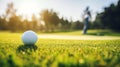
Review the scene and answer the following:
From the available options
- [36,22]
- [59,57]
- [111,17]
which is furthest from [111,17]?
[59,57]

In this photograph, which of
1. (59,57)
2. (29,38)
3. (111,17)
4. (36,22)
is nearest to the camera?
(59,57)

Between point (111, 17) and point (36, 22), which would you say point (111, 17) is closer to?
point (111, 17)

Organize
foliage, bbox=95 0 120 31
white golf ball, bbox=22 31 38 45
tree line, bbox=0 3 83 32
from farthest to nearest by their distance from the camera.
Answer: tree line, bbox=0 3 83 32
foliage, bbox=95 0 120 31
white golf ball, bbox=22 31 38 45

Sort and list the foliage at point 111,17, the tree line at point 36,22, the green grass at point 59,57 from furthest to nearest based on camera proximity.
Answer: the tree line at point 36,22, the foliage at point 111,17, the green grass at point 59,57

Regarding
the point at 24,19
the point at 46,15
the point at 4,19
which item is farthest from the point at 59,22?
the point at 4,19

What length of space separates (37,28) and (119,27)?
34.0 meters

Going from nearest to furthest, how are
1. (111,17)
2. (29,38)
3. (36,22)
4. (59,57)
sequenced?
(59,57), (29,38), (111,17), (36,22)

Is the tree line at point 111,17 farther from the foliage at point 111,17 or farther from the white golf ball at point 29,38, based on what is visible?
the white golf ball at point 29,38

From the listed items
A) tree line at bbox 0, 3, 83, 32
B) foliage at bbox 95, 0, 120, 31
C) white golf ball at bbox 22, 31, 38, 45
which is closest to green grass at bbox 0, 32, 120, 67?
white golf ball at bbox 22, 31, 38, 45

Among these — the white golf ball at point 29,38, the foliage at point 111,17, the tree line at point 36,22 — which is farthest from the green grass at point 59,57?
the tree line at point 36,22

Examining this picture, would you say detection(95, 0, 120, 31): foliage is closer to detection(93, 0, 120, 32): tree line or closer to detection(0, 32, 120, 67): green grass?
detection(93, 0, 120, 32): tree line

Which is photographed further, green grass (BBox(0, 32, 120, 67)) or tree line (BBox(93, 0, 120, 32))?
tree line (BBox(93, 0, 120, 32))

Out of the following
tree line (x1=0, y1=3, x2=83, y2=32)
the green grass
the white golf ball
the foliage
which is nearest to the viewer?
the green grass

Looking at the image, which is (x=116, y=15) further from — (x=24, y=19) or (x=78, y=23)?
(x=24, y=19)
